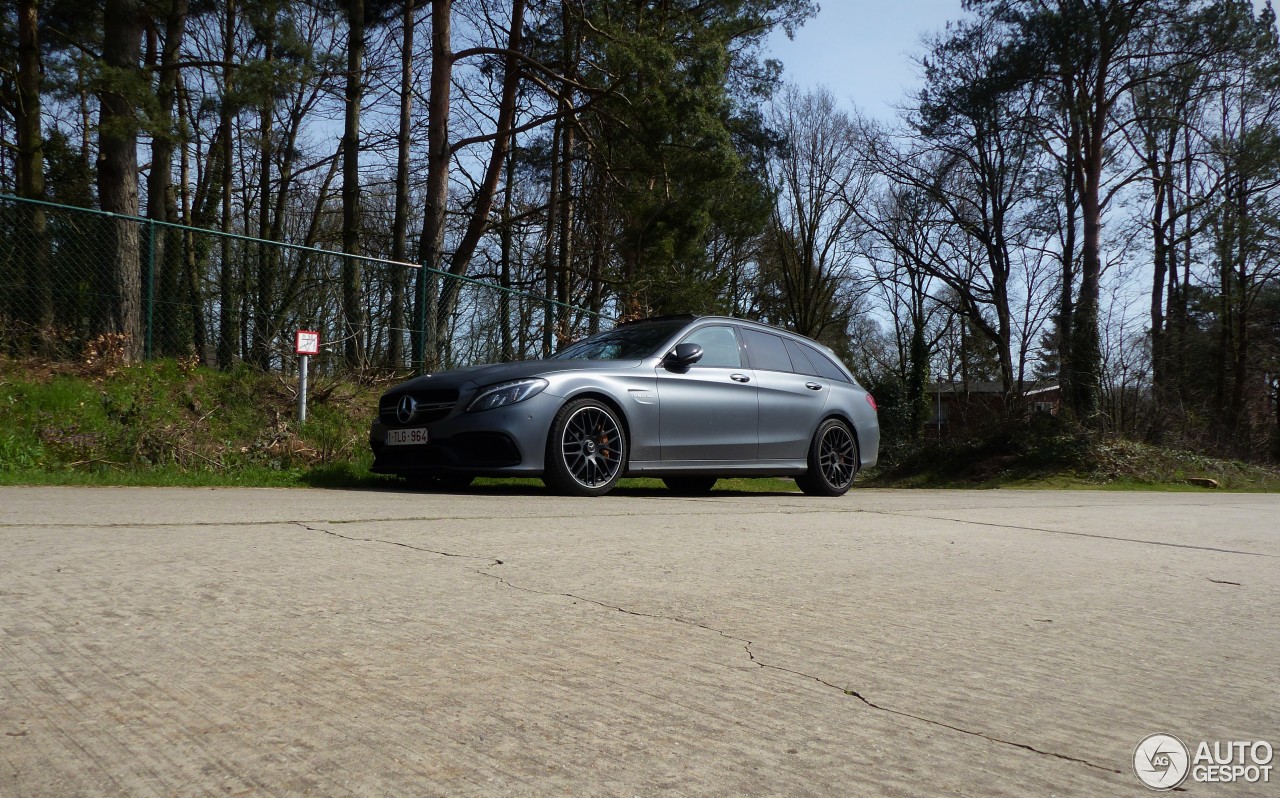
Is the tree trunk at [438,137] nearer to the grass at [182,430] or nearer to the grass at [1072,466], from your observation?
the grass at [182,430]

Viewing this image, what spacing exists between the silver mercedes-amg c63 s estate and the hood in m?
0.01

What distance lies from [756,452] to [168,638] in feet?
23.3

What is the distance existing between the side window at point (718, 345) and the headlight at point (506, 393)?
6.07 feet

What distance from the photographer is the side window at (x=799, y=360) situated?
9977mm

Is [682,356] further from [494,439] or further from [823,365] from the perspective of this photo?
[823,365]

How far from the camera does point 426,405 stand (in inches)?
314

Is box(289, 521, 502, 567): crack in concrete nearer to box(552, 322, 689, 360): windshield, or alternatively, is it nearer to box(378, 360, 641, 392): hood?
box(378, 360, 641, 392): hood

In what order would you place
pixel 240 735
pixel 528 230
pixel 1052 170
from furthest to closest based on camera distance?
1. pixel 1052 170
2. pixel 528 230
3. pixel 240 735

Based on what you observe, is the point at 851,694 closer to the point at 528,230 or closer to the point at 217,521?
the point at 217,521

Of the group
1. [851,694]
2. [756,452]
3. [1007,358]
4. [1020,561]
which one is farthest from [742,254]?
[851,694]

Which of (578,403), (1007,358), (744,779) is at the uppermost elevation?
(1007,358)

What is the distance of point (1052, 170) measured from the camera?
Result: 2952cm

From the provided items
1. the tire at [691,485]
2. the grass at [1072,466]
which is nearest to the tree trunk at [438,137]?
the tire at [691,485]

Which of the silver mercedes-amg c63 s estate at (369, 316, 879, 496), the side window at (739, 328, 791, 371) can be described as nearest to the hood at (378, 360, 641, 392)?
the silver mercedes-amg c63 s estate at (369, 316, 879, 496)
